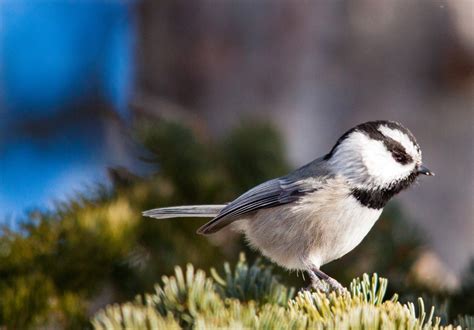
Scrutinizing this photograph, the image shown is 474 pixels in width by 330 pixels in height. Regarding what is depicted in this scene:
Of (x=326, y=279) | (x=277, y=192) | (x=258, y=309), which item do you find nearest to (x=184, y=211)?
(x=277, y=192)

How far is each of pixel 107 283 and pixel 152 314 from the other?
21.4 inches

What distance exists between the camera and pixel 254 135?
4.50 feet

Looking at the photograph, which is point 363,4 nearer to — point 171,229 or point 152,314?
point 171,229

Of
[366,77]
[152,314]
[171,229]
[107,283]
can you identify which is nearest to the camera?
[152,314]

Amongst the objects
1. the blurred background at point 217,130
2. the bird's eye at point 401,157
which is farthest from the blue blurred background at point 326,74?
the bird's eye at point 401,157

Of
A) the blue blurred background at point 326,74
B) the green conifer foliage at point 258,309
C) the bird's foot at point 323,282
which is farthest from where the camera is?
the blue blurred background at point 326,74

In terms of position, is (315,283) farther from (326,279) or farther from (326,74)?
(326,74)

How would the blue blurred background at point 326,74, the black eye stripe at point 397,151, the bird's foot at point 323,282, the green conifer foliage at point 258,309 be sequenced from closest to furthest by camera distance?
the green conifer foliage at point 258,309
the bird's foot at point 323,282
the black eye stripe at point 397,151
the blue blurred background at point 326,74

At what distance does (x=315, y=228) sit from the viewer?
3.28ft

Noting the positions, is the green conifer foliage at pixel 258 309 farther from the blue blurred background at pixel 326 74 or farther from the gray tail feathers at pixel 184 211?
the blue blurred background at pixel 326 74

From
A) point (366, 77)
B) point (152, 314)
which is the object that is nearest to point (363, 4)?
point (366, 77)

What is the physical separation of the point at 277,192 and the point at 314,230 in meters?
0.11

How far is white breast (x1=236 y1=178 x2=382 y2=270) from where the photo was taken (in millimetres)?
972

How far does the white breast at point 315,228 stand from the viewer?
3.19 ft
